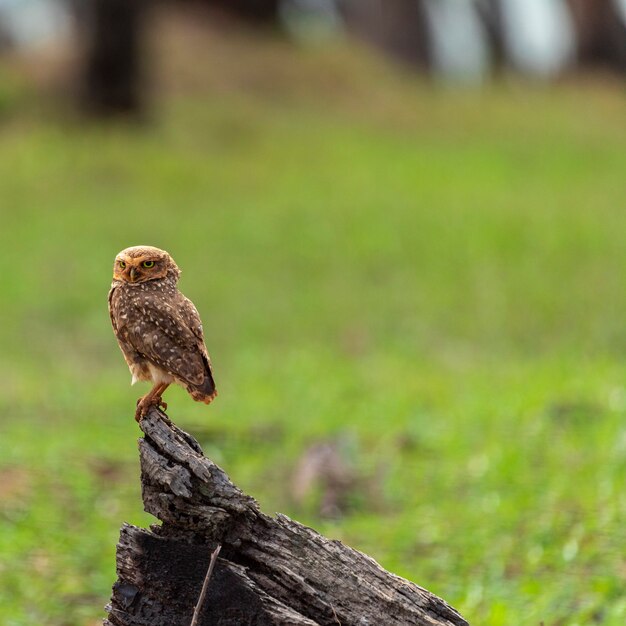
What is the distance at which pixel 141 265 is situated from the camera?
394 centimetres

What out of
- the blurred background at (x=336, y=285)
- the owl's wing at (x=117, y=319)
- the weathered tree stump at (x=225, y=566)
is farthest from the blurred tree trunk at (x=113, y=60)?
the weathered tree stump at (x=225, y=566)

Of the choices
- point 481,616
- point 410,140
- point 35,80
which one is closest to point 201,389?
point 481,616

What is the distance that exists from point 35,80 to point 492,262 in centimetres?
1240

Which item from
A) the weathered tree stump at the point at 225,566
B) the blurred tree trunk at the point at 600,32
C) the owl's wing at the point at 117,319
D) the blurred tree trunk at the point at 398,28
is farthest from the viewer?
the blurred tree trunk at the point at 398,28

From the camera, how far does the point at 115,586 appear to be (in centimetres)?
394

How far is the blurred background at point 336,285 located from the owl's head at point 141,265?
238cm

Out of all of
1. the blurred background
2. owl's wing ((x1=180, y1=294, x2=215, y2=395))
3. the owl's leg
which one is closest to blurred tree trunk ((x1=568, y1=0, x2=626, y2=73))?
the blurred background

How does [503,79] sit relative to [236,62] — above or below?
above

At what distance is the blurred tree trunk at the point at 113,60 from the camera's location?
22.3 meters

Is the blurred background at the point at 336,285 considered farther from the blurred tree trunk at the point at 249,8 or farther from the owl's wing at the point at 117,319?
the owl's wing at the point at 117,319

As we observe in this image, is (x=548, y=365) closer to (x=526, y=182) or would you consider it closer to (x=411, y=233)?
(x=411, y=233)

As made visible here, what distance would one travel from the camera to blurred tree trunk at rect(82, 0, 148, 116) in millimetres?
22328

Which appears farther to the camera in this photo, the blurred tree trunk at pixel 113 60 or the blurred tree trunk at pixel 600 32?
the blurred tree trunk at pixel 600 32

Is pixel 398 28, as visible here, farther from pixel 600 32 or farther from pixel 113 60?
pixel 113 60
